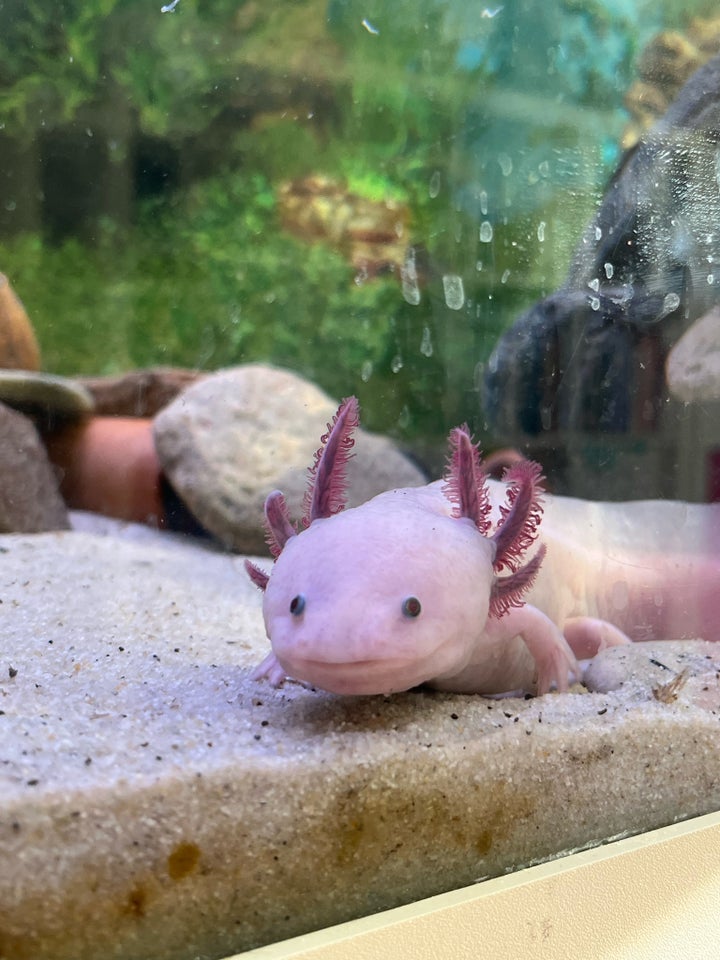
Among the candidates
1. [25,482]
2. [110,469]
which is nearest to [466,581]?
[25,482]

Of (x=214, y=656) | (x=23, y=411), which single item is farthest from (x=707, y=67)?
(x=23, y=411)

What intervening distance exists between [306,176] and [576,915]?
4.61 metres

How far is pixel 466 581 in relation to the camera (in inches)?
67.2

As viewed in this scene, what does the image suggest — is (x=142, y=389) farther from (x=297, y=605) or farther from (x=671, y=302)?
(x=297, y=605)

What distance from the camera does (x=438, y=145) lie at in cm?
478

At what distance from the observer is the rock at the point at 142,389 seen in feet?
14.7

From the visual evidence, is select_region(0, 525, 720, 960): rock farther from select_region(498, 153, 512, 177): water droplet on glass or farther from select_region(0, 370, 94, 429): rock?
select_region(498, 153, 512, 177): water droplet on glass

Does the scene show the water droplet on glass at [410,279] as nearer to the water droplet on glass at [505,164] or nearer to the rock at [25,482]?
the water droplet on glass at [505,164]

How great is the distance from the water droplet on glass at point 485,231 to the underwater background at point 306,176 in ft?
0.06

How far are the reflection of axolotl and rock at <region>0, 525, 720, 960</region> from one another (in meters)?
0.16

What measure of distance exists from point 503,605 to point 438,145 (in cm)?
383

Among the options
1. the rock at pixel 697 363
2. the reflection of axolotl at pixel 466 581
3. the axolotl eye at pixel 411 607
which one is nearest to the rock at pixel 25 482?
the reflection of axolotl at pixel 466 581

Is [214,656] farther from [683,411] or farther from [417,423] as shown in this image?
[417,423]

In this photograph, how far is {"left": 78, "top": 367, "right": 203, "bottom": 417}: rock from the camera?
4484 mm
